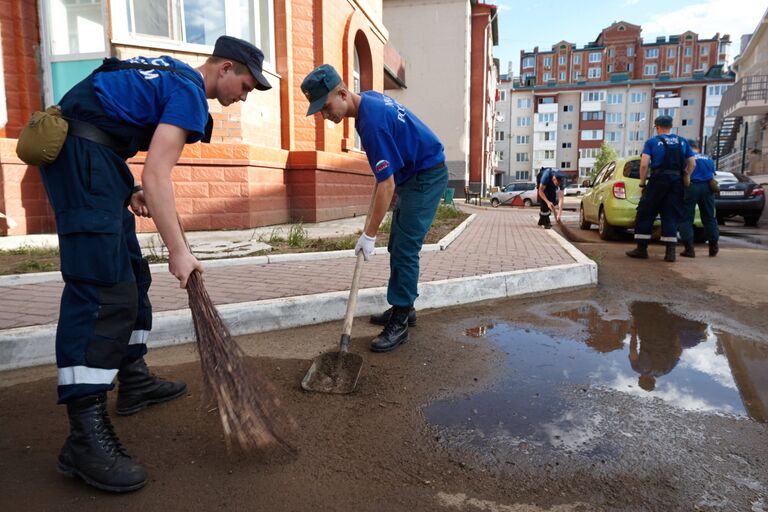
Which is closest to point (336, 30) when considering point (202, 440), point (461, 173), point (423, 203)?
point (423, 203)

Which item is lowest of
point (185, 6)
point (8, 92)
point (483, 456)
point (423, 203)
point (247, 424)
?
point (483, 456)

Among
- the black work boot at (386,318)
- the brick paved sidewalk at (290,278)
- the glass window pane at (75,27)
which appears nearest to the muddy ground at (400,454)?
the black work boot at (386,318)

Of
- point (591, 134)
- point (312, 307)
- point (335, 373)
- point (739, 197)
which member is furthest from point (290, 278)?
point (591, 134)

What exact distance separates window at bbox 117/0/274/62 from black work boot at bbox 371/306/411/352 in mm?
6872

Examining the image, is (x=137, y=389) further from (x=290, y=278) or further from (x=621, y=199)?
(x=621, y=199)

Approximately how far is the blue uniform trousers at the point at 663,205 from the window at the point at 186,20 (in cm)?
705

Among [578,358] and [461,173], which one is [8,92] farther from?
[461,173]

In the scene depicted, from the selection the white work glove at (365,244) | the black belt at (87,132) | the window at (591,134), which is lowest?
the white work glove at (365,244)

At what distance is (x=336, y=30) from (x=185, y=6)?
3.66m

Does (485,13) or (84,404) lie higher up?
(485,13)

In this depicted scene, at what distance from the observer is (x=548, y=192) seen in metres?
12.0

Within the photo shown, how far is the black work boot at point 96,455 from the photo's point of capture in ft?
6.11

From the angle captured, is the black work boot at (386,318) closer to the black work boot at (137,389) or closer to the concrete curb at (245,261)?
the black work boot at (137,389)

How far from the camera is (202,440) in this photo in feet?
7.30
